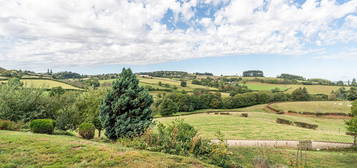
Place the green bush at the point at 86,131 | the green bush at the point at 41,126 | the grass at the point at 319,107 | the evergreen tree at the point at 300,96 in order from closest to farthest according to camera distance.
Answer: the green bush at the point at 41,126 → the green bush at the point at 86,131 → the grass at the point at 319,107 → the evergreen tree at the point at 300,96

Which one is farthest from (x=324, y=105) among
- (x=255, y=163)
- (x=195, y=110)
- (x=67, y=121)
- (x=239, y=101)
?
(x=67, y=121)

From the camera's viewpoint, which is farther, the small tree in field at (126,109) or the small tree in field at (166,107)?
the small tree in field at (166,107)

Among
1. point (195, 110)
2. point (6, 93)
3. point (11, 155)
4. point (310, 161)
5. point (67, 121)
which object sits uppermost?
point (6, 93)

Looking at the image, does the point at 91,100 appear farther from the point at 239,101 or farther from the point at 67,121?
the point at 239,101

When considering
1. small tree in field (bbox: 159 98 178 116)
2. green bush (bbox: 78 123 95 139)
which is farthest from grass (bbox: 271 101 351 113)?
green bush (bbox: 78 123 95 139)

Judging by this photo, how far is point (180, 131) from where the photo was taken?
32.1ft

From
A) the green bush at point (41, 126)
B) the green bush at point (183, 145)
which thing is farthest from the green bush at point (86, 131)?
the green bush at point (183, 145)

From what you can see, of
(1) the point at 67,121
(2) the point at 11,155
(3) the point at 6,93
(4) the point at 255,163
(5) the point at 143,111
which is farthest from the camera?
(1) the point at 67,121

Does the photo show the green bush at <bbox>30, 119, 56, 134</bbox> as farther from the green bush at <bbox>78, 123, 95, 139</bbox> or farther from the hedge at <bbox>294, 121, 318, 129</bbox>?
the hedge at <bbox>294, 121, 318, 129</bbox>

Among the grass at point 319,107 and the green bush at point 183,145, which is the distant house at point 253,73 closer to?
the grass at point 319,107

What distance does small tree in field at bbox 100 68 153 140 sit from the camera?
42.9ft

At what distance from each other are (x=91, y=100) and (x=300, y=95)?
7188 cm

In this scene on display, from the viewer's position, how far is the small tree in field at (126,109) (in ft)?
42.9

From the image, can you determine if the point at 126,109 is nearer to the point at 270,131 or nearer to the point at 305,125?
the point at 270,131
